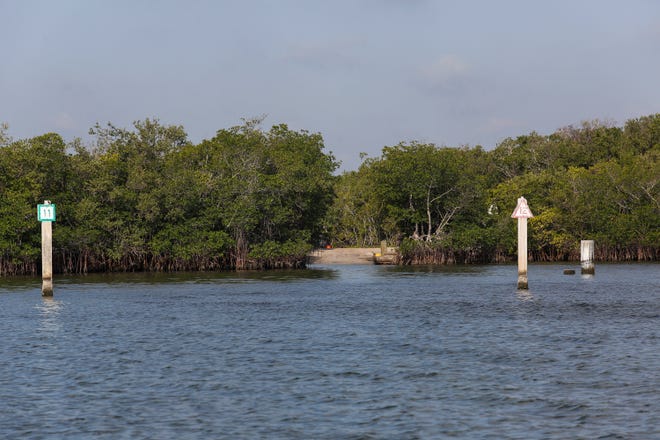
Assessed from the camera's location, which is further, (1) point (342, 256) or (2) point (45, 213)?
(1) point (342, 256)

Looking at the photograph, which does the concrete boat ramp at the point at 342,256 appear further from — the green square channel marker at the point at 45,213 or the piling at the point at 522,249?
the green square channel marker at the point at 45,213

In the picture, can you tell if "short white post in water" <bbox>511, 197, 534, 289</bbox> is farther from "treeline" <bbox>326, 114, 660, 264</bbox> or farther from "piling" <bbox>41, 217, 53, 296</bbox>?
"treeline" <bbox>326, 114, 660, 264</bbox>

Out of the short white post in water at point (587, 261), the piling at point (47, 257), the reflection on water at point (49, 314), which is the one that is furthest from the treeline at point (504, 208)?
the reflection on water at point (49, 314)

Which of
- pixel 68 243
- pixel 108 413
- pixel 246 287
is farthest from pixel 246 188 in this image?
pixel 108 413

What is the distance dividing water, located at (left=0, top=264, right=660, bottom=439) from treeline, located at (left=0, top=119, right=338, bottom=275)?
29.9 metres

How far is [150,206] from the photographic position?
7719 cm

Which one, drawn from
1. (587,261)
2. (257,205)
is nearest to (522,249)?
(587,261)

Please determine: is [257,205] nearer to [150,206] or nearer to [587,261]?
[150,206]

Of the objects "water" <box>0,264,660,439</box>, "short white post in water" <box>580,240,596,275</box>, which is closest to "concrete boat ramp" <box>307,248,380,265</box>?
"short white post in water" <box>580,240,596,275</box>

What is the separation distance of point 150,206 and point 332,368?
187 feet

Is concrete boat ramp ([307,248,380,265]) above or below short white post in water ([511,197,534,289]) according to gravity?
below

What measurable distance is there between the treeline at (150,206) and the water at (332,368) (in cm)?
2986

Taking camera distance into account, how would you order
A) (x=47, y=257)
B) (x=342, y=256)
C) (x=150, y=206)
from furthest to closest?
(x=342, y=256), (x=150, y=206), (x=47, y=257)

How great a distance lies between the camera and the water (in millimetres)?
16344
